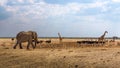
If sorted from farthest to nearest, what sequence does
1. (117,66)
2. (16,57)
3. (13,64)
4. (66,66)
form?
(16,57) → (13,64) → (66,66) → (117,66)

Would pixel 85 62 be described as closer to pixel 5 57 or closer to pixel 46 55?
pixel 46 55

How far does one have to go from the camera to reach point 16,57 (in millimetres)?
22031

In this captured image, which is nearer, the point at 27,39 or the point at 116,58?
the point at 116,58

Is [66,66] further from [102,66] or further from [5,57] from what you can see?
[5,57]

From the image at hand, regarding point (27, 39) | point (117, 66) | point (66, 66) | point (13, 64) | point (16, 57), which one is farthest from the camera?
point (27, 39)

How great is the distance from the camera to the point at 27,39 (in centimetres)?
3048

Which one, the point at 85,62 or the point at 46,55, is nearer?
the point at 85,62

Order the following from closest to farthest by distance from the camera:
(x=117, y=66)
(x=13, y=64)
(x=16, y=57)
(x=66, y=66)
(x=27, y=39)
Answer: (x=117, y=66) → (x=66, y=66) → (x=13, y=64) → (x=16, y=57) → (x=27, y=39)

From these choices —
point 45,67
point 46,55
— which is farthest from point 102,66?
point 46,55

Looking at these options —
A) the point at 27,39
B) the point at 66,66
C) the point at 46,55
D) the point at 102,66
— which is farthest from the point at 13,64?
the point at 27,39

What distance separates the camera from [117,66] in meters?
16.8

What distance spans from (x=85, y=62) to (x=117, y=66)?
6.29 feet

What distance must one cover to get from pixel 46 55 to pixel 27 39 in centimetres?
915

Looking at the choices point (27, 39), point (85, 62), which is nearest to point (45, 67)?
point (85, 62)
